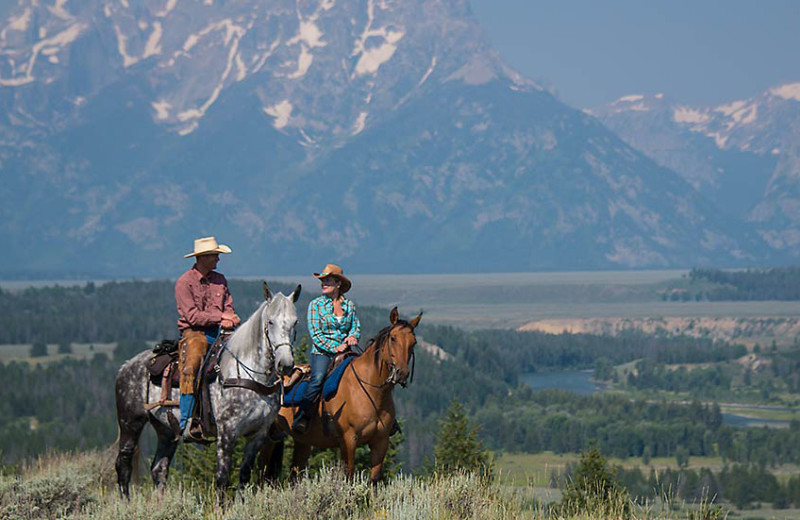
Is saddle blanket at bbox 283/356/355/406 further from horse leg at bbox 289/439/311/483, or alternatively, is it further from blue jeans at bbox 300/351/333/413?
horse leg at bbox 289/439/311/483

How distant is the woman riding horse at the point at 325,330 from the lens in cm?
2270

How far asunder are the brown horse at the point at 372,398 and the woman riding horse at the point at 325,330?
0.33 m

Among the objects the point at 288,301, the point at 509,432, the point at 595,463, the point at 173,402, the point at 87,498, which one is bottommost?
the point at 509,432

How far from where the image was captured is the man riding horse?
69.8ft

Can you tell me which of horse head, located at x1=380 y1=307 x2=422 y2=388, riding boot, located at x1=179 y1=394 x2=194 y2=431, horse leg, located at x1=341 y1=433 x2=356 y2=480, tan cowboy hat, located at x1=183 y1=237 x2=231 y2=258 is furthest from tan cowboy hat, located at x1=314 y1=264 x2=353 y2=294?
riding boot, located at x1=179 y1=394 x2=194 y2=431

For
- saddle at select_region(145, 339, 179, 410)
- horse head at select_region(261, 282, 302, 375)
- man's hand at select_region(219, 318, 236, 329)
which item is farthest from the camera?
saddle at select_region(145, 339, 179, 410)

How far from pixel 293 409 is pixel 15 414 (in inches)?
6978

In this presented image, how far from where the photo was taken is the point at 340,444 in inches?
888

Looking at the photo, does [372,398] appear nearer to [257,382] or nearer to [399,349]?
[399,349]

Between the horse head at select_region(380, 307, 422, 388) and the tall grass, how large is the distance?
5.98 feet

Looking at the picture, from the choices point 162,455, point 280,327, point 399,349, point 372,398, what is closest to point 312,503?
point 280,327

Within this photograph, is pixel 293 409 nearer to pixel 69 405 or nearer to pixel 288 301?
pixel 288 301

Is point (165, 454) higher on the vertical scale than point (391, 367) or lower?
lower

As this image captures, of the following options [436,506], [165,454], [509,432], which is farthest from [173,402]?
[509,432]
